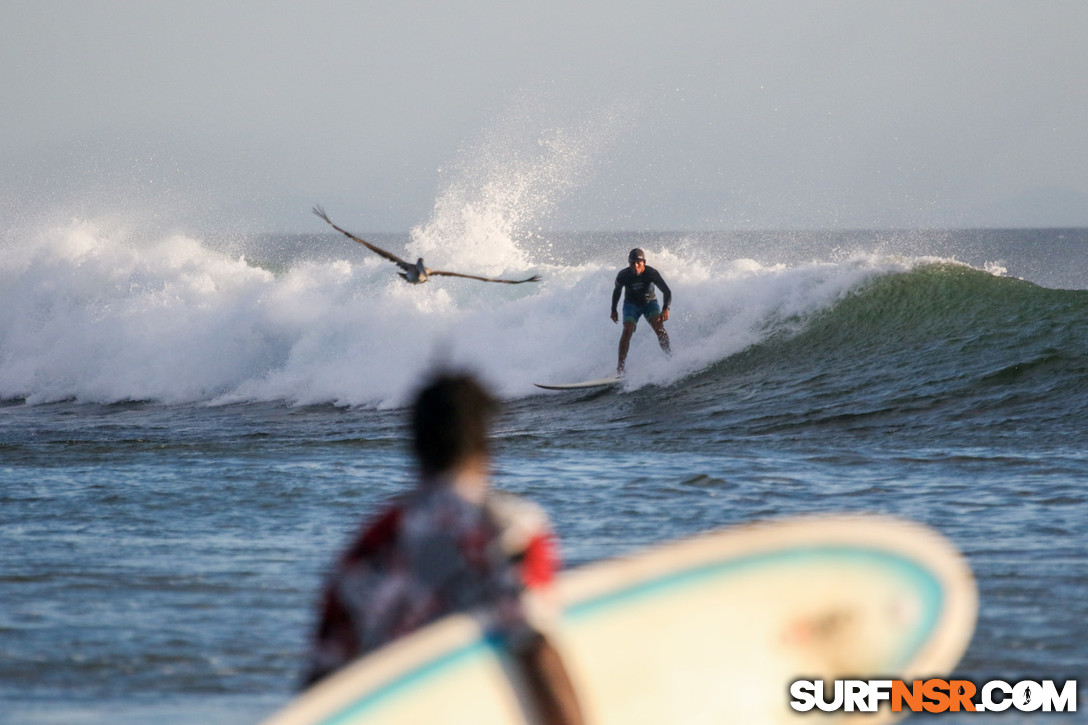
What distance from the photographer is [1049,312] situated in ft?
46.9

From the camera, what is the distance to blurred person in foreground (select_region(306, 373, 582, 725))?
2129 millimetres

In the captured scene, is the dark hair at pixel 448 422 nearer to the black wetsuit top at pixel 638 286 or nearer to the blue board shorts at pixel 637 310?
the black wetsuit top at pixel 638 286

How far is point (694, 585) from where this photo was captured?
2.58 metres

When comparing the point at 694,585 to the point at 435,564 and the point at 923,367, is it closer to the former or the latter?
the point at 435,564

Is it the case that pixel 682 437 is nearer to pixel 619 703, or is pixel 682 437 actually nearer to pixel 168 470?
pixel 168 470

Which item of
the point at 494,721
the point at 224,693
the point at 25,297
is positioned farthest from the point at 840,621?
the point at 25,297

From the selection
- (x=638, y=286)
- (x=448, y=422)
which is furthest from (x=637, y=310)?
(x=448, y=422)

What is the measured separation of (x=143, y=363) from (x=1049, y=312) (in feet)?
43.8

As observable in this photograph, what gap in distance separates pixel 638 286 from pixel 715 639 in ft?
35.9

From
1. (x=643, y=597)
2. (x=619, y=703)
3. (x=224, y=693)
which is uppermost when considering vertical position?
(x=643, y=597)

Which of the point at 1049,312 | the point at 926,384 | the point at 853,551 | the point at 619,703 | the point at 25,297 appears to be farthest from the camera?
the point at 25,297

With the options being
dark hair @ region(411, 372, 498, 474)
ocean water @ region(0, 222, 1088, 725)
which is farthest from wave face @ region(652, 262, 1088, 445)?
dark hair @ region(411, 372, 498, 474)

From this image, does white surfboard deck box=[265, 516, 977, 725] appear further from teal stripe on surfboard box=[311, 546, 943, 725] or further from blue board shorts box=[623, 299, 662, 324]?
blue board shorts box=[623, 299, 662, 324]

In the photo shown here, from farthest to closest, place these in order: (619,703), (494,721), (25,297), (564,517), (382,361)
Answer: (25,297)
(382,361)
(564,517)
(619,703)
(494,721)
